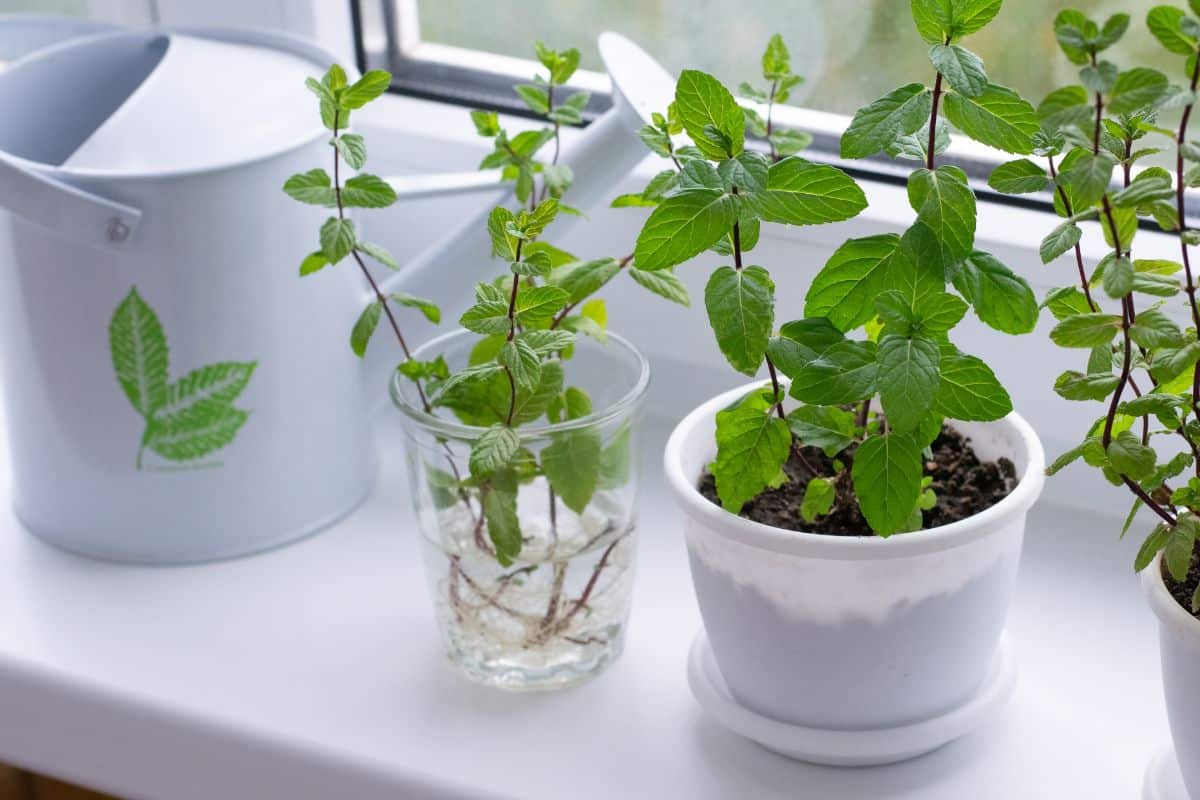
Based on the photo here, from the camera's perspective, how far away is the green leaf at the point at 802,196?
47 centimetres

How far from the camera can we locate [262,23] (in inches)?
34.5

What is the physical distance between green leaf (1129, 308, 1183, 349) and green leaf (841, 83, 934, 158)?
0.09 meters

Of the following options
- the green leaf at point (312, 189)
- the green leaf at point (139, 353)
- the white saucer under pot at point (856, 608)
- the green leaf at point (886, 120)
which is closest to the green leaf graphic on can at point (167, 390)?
the green leaf at point (139, 353)

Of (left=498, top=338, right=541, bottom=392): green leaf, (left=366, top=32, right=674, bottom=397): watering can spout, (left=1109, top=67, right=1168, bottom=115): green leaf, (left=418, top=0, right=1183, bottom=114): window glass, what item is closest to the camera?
(left=1109, top=67, right=1168, bottom=115): green leaf

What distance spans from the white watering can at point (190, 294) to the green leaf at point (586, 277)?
7cm

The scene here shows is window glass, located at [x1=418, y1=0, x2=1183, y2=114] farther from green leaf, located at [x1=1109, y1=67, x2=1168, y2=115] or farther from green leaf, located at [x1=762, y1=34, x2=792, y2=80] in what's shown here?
green leaf, located at [x1=1109, y1=67, x2=1168, y2=115]

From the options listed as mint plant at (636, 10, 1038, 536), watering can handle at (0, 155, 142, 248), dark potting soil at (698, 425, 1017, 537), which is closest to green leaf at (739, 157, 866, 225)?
mint plant at (636, 10, 1038, 536)

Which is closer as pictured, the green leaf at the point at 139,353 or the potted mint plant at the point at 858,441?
the potted mint plant at the point at 858,441

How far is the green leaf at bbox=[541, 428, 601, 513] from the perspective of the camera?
59 centimetres

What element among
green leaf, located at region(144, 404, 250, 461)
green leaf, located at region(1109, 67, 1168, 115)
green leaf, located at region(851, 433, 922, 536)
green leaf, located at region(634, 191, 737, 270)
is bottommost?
green leaf, located at region(144, 404, 250, 461)

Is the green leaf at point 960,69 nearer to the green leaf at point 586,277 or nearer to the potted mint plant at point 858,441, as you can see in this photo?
the potted mint plant at point 858,441

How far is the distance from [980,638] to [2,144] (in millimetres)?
489

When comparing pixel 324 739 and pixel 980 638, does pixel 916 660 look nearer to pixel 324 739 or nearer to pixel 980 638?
pixel 980 638

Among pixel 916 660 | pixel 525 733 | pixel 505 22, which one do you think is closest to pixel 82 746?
pixel 525 733
